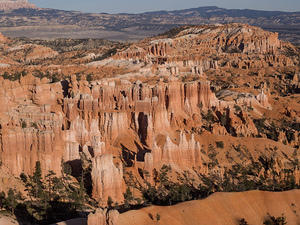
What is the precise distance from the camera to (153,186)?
36.2 metres

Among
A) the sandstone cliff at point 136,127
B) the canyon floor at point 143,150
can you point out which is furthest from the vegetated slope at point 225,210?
the sandstone cliff at point 136,127

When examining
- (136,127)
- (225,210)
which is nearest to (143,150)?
(136,127)

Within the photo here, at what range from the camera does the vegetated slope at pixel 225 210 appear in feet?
84.0

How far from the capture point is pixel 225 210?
93.1 feet

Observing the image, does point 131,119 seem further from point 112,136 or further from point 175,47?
point 175,47

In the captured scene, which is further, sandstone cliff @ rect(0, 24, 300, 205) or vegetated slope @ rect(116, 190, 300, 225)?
sandstone cliff @ rect(0, 24, 300, 205)

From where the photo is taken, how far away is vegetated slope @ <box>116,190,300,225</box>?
25594 mm

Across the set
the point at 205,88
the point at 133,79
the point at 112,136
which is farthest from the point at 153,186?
the point at 133,79

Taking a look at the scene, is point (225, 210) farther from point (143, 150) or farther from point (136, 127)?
point (136, 127)

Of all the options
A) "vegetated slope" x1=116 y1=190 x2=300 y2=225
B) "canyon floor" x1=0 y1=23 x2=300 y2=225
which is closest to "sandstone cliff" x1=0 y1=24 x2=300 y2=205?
"canyon floor" x1=0 y1=23 x2=300 y2=225

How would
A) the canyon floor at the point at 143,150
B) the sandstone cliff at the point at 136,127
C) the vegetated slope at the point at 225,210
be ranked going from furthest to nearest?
the sandstone cliff at the point at 136,127
the canyon floor at the point at 143,150
the vegetated slope at the point at 225,210

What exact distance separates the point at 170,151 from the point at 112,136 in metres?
6.29

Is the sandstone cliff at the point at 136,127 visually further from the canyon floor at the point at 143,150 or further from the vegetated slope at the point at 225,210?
the vegetated slope at the point at 225,210

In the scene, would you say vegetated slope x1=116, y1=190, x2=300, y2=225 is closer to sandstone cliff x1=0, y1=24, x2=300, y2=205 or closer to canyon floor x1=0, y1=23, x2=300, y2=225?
canyon floor x1=0, y1=23, x2=300, y2=225
